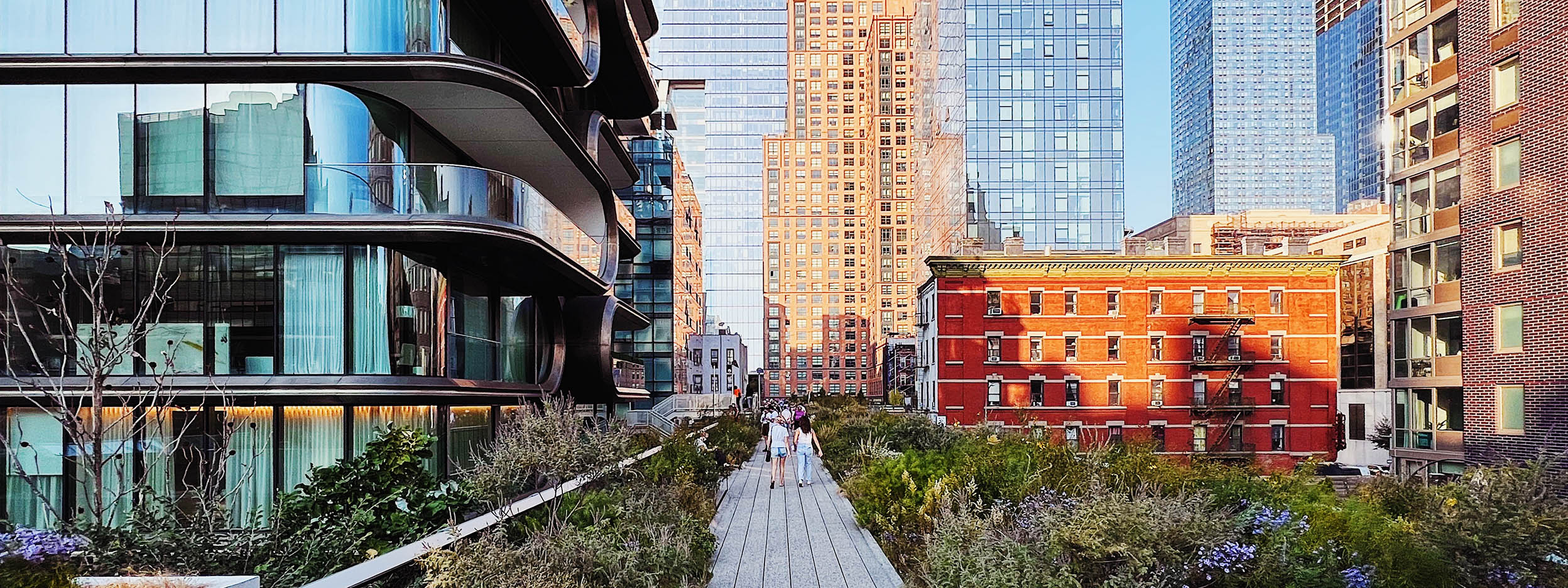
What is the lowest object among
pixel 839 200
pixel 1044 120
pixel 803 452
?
pixel 803 452

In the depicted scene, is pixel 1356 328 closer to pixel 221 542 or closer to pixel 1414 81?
pixel 1414 81

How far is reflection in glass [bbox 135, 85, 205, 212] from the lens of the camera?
557 inches

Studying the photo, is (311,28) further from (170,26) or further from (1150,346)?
(1150,346)

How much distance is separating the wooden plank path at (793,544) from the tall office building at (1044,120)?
175ft

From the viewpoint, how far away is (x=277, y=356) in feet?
46.2

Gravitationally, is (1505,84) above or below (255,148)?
above

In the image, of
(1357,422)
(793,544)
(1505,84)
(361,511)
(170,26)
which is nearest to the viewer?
(361,511)

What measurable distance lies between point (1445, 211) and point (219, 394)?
3021 cm

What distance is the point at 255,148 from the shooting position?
14258 mm

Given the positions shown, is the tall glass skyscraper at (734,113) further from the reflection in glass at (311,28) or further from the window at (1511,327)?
the reflection in glass at (311,28)

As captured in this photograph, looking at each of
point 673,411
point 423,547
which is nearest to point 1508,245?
point 423,547

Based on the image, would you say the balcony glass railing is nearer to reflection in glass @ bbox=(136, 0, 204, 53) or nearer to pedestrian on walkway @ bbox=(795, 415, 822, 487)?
reflection in glass @ bbox=(136, 0, 204, 53)

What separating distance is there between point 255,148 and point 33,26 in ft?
11.1

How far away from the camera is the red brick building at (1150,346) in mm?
54219
